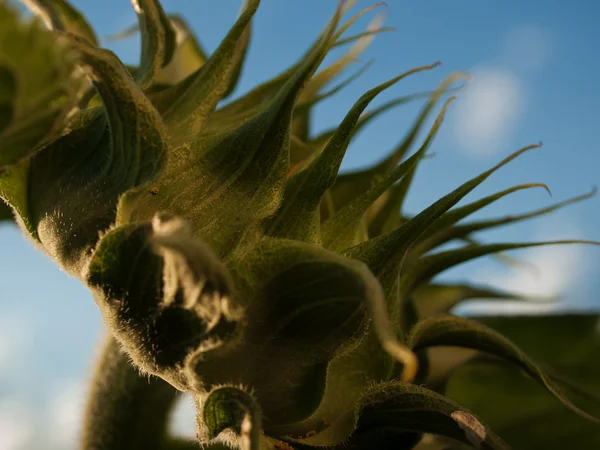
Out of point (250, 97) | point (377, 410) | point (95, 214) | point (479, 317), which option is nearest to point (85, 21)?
point (250, 97)

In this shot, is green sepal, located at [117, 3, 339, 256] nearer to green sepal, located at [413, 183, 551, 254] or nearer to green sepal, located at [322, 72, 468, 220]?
green sepal, located at [413, 183, 551, 254]

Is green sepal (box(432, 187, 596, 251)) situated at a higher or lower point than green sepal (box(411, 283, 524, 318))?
higher

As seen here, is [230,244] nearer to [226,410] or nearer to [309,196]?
[309,196]

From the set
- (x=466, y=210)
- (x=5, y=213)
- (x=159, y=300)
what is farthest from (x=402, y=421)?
(x=5, y=213)

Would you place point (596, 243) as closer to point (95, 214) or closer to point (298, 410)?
point (298, 410)

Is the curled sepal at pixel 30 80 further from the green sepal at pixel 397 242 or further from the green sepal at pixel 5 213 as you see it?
the green sepal at pixel 5 213

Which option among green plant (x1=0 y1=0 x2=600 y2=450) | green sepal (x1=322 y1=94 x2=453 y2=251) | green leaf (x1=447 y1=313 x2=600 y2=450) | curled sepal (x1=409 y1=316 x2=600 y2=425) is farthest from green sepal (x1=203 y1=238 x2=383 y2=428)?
green leaf (x1=447 y1=313 x2=600 y2=450)

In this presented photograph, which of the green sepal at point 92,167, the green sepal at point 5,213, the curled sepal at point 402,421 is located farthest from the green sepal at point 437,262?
the green sepal at point 5,213
